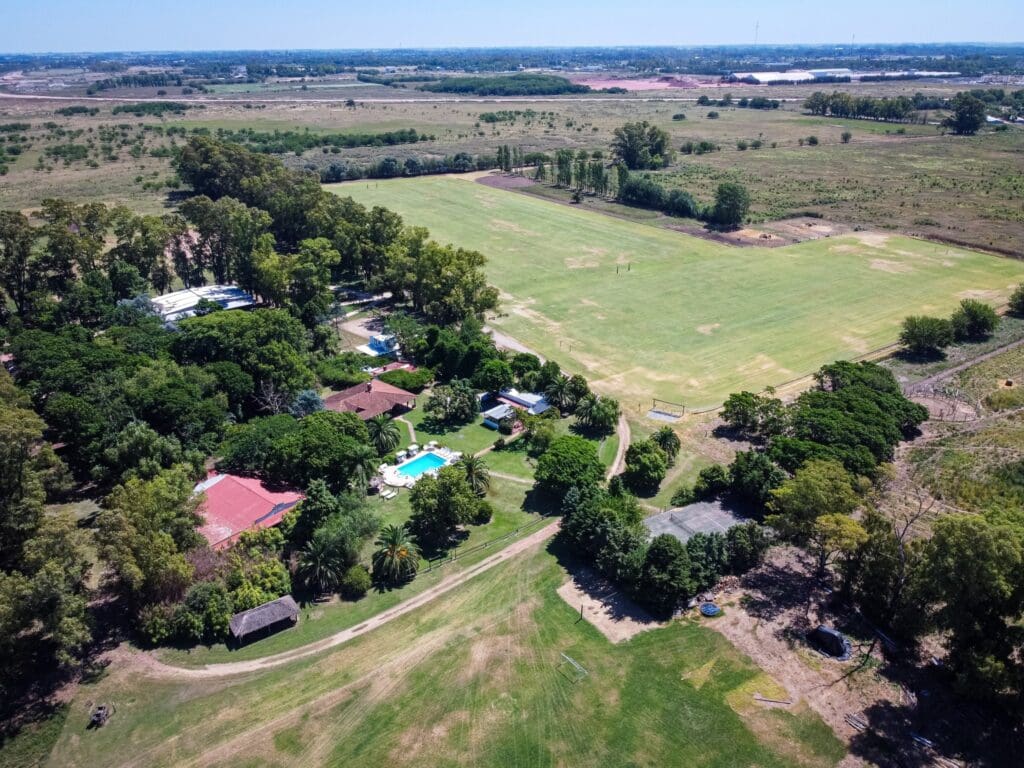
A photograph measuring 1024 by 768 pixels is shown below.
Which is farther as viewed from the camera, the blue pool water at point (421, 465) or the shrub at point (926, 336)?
the shrub at point (926, 336)

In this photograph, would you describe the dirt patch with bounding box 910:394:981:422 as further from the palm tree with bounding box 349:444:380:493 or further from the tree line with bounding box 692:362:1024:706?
the palm tree with bounding box 349:444:380:493

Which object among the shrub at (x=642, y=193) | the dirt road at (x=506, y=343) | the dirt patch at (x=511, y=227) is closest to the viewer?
the dirt road at (x=506, y=343)

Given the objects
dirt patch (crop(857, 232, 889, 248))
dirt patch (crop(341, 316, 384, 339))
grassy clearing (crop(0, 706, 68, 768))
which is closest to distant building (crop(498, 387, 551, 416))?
dirt patch (crop(341, 316, 384, 339))

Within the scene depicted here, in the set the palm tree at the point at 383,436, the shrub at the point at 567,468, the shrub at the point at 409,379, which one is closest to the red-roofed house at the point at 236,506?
the palm tree at the point at 383,436

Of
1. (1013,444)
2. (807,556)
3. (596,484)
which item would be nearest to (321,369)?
(596,484)

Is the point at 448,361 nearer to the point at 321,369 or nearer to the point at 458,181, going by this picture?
the point at 321,369

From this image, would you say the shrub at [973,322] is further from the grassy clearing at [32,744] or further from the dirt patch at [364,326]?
the grassy clearing at [32,744]
